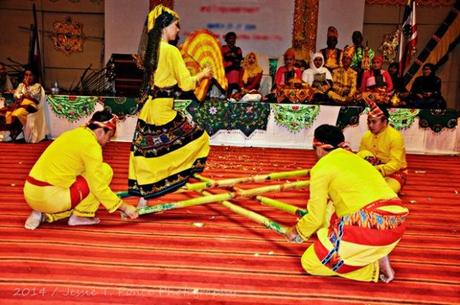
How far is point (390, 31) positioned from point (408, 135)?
4397 mm

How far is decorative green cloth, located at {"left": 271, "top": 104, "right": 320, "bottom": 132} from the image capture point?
6102mm

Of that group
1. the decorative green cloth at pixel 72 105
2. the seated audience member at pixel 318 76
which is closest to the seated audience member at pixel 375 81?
the seated audience member at pixel 318 76

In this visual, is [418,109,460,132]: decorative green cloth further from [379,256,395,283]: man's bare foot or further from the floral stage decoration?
the floral stage decoration

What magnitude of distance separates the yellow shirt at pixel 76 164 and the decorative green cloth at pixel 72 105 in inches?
148

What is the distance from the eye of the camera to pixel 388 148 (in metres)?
3.66

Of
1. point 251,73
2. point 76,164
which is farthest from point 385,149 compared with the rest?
point 251,73

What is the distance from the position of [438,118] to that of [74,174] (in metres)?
5.24

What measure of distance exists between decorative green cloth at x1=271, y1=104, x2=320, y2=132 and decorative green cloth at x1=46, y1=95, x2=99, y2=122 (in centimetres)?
259

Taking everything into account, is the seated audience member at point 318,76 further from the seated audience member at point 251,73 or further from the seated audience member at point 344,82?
the seated audience member at point 251,73

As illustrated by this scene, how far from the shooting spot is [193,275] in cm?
218

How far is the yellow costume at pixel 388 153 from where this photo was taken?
3.56 m

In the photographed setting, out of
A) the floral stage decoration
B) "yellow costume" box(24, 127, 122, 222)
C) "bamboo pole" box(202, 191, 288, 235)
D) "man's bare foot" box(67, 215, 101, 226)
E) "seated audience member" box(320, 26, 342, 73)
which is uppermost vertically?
the floral stage decoration

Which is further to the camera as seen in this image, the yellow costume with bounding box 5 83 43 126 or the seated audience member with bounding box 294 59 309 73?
the seated audience member with bounding box 294 59 309 73

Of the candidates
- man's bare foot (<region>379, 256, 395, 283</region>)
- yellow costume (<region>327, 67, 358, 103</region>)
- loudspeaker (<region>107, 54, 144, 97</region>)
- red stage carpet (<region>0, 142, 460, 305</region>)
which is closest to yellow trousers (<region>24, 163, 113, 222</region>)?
red stage carpet (<region>0, 142, 460, 305</region>)
